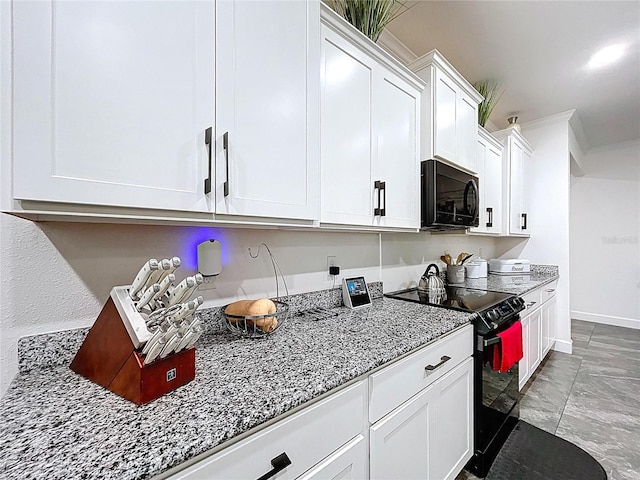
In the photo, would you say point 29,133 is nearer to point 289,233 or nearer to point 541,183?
point 289,233

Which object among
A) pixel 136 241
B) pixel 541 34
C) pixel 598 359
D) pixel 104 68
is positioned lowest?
pixel 598 359

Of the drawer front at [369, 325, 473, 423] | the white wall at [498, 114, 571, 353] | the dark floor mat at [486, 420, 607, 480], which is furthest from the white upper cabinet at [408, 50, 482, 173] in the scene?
the white wall at [498, 114, 571, 353]

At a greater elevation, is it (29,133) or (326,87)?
(326,87)

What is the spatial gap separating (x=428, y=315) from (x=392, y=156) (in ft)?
2.79

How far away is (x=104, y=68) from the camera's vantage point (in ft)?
2.28

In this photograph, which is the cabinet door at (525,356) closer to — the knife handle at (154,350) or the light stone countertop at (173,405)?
the light stone countertop at (173,405)

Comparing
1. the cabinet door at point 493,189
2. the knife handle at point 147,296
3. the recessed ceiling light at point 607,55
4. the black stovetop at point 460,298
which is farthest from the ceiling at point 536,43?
the knife handle at point 147,296

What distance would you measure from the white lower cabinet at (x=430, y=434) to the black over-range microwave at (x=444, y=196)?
2.66 ft

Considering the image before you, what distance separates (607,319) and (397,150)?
5190 millimetres

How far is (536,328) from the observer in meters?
2.58

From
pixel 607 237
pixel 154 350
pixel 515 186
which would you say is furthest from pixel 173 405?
pixel 607 237

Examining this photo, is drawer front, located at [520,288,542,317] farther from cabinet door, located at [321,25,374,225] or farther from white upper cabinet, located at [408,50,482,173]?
cabinet door, located at [321,25,374,225]

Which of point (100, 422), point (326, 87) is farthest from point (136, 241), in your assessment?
point (326, 87)

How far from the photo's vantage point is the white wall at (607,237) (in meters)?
4.24
